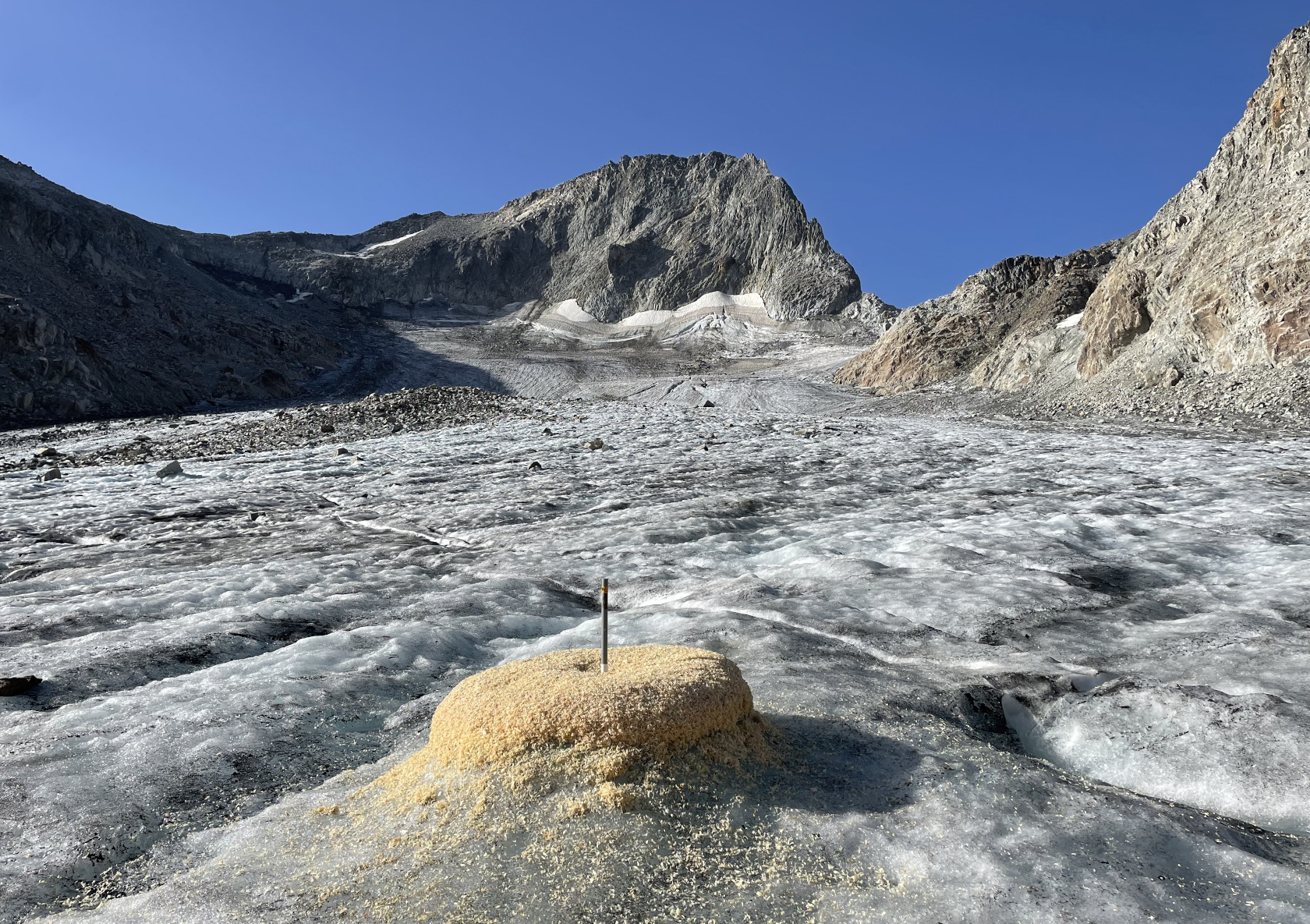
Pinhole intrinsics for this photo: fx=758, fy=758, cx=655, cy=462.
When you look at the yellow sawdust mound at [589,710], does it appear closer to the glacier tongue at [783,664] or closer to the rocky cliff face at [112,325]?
the glacier tongue at [783,664]

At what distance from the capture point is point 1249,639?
493cm

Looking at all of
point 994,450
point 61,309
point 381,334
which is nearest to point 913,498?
point 994,450

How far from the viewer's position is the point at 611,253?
83.6m

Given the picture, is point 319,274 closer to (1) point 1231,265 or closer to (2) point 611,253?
(2) point 611,253

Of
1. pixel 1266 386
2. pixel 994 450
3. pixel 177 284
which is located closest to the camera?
A: pixel 994 450

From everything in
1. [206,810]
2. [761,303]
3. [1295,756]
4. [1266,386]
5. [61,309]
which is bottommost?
[206,810]

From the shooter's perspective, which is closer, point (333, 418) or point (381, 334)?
point (333, 418)

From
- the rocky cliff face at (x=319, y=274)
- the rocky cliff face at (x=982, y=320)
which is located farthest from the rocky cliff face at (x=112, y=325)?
the rocky cliff face at (x=982, y=320)

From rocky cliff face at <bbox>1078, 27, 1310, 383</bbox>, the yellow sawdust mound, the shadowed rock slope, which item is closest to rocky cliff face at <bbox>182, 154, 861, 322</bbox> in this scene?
the shadowed rock slope

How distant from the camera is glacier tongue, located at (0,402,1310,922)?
2801 mm

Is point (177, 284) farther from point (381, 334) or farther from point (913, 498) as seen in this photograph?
point (913, 498)

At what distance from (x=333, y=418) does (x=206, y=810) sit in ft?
69.6

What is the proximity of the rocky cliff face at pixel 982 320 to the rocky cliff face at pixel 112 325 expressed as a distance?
35.1 meters

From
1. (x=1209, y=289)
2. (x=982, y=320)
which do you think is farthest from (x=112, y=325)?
(x=1209, y=289)
